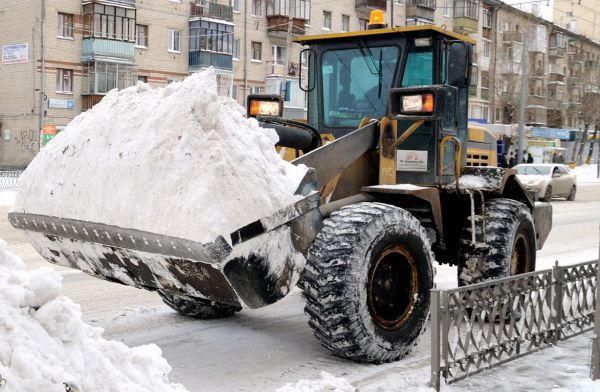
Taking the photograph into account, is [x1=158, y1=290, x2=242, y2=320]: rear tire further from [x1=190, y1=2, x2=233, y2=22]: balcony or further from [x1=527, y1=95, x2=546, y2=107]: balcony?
[x1=527, y1=95, x2=546, y2=107]: balcony

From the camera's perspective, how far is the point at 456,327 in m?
5.27

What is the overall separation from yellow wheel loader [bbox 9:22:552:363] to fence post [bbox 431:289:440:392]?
1.62ft

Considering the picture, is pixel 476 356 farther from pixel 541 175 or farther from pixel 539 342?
pixel 541 175

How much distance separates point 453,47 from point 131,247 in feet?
11.7

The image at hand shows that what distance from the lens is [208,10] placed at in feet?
132

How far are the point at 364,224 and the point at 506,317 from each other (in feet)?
4.76

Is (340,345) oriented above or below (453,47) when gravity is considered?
below

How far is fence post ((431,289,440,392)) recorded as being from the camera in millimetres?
5082

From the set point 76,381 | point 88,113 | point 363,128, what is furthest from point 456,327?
point 88,113

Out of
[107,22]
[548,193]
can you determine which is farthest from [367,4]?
[548,193]

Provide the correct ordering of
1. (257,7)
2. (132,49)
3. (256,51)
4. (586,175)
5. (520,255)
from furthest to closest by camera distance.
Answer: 1. (586,175)
2. (256,51)
3. (257,7)
4. (132,49)
5. (520,255)

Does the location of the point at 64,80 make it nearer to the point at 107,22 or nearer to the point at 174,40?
the point at 107,22

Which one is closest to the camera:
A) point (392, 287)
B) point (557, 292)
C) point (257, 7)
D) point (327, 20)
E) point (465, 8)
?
point (392, 287)

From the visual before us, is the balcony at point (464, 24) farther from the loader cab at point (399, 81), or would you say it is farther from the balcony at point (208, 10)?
the loader cab at point (399, 81)
